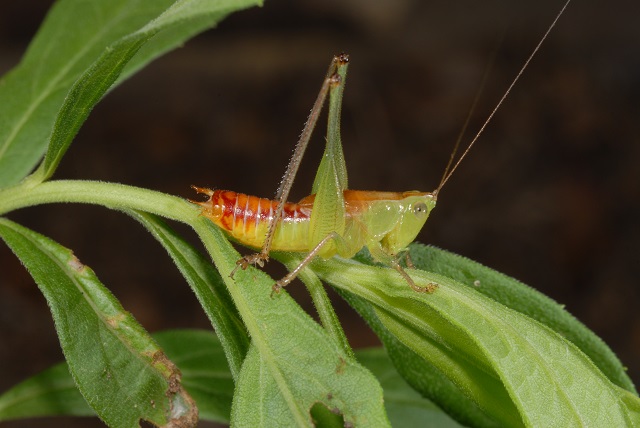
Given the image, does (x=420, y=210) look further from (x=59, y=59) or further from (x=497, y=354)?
(x=59, y=59)

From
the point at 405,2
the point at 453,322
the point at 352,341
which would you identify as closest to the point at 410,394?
the point at 453,322

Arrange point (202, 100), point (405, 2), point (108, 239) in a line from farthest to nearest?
point (405, 2)
point (202, 100)
point (108, 239)

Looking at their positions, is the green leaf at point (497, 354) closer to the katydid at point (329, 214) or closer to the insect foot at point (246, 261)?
the katydid at point (329, 214)

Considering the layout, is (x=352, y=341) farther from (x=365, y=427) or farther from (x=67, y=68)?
(x=365, y=427)

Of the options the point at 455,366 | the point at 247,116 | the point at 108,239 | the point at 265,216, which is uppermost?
the point at 247,116

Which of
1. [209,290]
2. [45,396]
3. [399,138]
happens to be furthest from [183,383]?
[399,138]

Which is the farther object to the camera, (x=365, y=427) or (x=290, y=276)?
(x=290, y=276)
